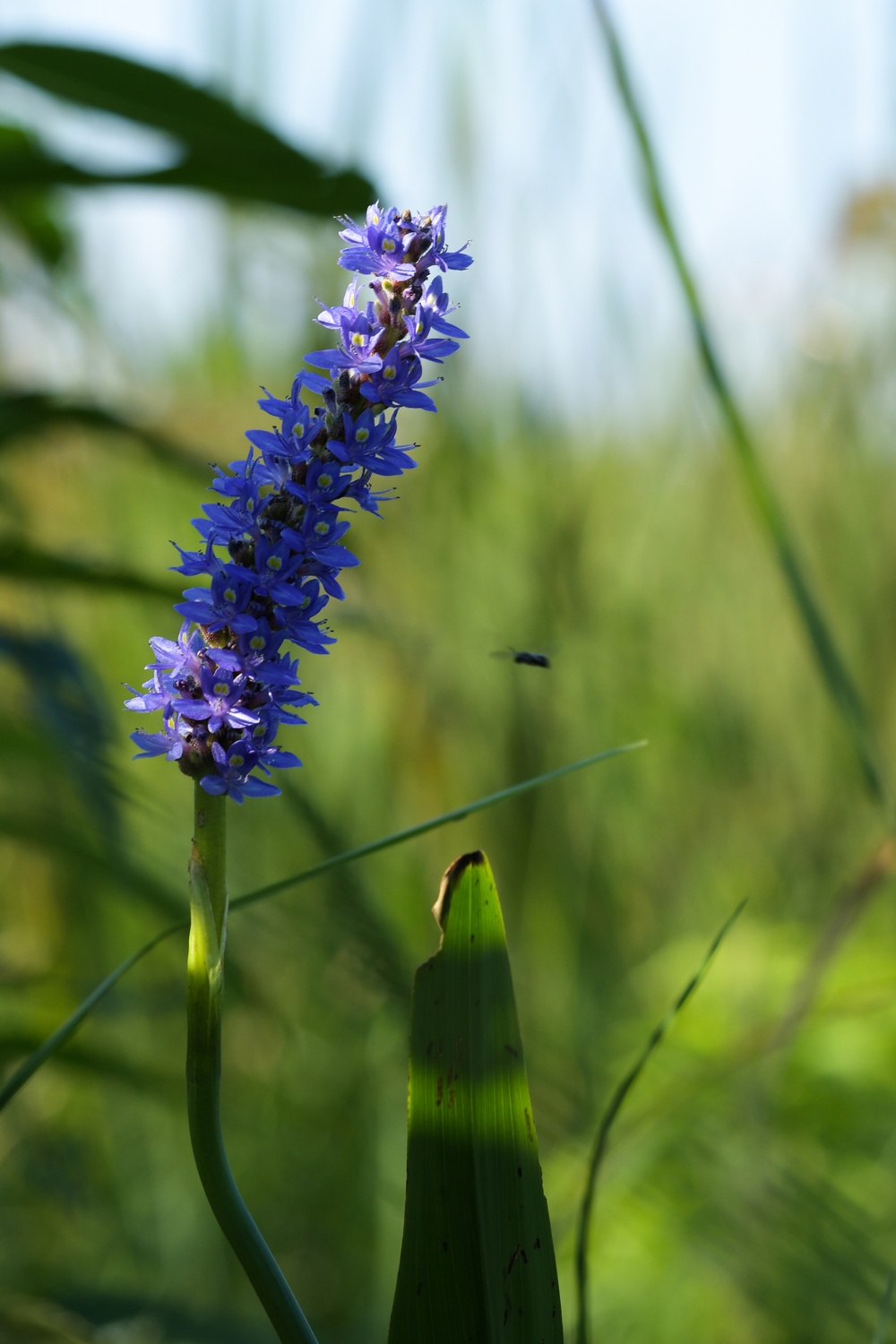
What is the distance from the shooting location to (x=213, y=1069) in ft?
1.54

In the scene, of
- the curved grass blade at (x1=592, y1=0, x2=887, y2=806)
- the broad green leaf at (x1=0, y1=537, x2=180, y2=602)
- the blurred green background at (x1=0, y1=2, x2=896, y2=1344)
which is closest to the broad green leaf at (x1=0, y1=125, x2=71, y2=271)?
the blurred green background at (x1=0, y1=2, x2=896, y2=1344)

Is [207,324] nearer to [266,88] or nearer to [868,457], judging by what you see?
[266,88]

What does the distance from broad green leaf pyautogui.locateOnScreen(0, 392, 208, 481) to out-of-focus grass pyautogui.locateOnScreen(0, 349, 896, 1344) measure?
0.33 m

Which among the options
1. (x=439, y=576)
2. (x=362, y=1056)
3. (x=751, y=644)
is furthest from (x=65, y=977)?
(x=751, y=644)

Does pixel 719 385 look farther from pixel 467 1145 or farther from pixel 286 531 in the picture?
pixel 467 1145

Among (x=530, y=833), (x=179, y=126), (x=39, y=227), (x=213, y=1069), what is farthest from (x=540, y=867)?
(x=213, y=1069)

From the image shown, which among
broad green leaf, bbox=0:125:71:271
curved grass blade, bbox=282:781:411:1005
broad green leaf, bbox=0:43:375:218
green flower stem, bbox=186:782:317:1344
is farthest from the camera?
broad green leaf, bbox=0:125:71:271

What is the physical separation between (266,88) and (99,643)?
43.2 inches

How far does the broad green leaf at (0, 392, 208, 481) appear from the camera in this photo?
1167 millimetres

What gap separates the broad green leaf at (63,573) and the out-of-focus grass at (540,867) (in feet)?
0.90

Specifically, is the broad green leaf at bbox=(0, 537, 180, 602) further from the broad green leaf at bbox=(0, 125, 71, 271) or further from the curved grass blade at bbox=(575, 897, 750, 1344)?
the curved grass blade at bbox=(575, 897, 750, 1344)

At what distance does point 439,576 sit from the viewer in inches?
85.3

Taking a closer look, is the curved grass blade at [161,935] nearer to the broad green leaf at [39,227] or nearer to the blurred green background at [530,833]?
the blurred green background at [530,833]

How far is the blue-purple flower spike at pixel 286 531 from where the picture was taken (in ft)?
1.68
